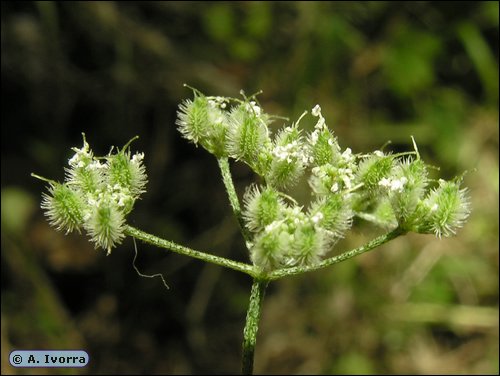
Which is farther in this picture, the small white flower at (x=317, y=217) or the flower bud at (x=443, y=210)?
the flower bud at (x=443, y=210)

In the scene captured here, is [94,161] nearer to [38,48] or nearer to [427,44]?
[38,48]

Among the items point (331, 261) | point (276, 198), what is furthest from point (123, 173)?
point (331, 261)

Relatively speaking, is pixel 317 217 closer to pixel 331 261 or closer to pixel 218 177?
pixel 331 261

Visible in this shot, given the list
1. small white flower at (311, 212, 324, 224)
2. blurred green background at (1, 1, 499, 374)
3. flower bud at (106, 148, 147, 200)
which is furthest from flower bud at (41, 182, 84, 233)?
blurred green background at (1, 1, 499, 374)

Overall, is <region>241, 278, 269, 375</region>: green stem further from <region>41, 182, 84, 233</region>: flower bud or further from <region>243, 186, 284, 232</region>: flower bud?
<region>41, 182, 84, 233</region>: flower bud

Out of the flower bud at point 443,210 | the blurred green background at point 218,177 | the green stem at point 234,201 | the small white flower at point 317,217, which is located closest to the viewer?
the small white flower at point 317,217

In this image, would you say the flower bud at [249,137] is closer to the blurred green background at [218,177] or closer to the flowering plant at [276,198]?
the flowering plant at [276,198]

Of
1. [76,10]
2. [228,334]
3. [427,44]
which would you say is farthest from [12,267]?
[427,44]

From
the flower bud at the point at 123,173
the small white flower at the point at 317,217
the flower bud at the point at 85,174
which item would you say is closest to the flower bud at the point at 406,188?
the small white flower at the point at 317,217
